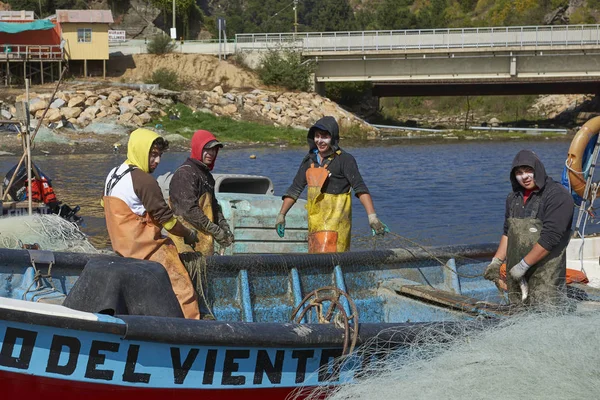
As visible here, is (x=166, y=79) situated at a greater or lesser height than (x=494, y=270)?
greater

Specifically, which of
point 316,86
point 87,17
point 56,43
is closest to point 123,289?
point 87,17

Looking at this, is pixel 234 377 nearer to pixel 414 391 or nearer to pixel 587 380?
pixel 414 391

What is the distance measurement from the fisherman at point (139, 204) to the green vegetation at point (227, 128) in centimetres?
3440

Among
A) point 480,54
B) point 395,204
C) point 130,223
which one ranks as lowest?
point 395,204

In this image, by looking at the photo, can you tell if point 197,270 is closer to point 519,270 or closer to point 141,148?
point 141,148

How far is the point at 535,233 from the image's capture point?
697 centimetres

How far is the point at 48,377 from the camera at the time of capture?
19.9 feet

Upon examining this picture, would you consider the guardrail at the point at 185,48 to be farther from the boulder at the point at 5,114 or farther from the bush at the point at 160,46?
the boulder at the point at 5,114

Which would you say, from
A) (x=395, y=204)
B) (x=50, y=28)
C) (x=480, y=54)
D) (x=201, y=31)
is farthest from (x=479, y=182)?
(x=201, y=31)

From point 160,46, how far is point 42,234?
43.2 meters

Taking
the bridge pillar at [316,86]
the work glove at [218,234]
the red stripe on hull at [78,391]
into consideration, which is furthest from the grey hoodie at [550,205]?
the bridge pillar at [316,86]

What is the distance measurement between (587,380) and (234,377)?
2570 mm

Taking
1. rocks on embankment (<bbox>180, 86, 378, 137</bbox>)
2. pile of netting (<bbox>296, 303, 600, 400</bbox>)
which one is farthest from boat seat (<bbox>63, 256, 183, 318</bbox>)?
rocks on embankment (<bbox>180, 86, 378, 137</bbox>)

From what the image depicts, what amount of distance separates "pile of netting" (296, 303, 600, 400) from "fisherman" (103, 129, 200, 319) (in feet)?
5.71
